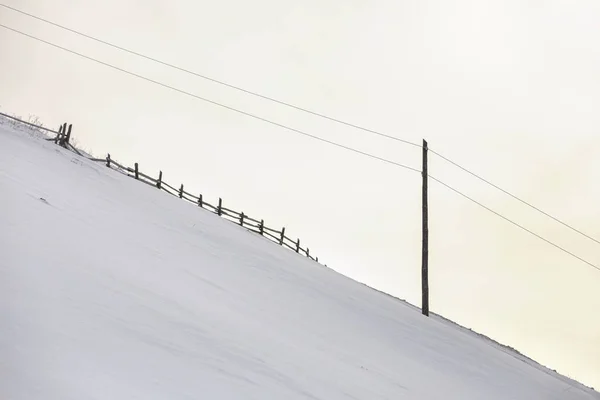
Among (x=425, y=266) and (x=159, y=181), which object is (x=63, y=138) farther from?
(x=425, y=266)

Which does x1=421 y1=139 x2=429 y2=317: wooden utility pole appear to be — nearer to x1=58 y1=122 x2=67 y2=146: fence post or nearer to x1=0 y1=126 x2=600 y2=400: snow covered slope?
x1=0 y1=126 x2=600 y2=400: snow covered slope

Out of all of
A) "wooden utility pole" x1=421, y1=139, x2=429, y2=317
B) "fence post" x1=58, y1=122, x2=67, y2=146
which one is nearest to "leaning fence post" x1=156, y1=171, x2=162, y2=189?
"fence post" x1=58, y1=122, x2=67, y2=146

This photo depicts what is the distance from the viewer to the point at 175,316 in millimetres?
8445

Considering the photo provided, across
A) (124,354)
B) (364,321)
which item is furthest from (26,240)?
(364,321)

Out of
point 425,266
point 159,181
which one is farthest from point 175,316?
point 159,181

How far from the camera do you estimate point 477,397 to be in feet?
44.1

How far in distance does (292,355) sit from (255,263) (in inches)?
285

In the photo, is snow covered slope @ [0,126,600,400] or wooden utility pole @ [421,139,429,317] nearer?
snow covered slope @ [0,126,600,400]

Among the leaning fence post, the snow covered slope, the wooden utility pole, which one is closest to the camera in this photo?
the snow covered slope

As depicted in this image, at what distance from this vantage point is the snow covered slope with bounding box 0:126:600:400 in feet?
19.4

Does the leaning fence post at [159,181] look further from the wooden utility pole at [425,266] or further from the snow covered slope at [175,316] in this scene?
the wooden utility pole at [425,266]

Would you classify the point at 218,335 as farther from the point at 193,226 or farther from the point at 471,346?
the point at 471,346

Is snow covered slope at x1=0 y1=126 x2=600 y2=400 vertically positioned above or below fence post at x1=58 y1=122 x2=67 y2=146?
below

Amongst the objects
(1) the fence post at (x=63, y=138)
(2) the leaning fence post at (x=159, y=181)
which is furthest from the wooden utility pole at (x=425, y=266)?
A: (1) the fence post at (x=63, y=138)
